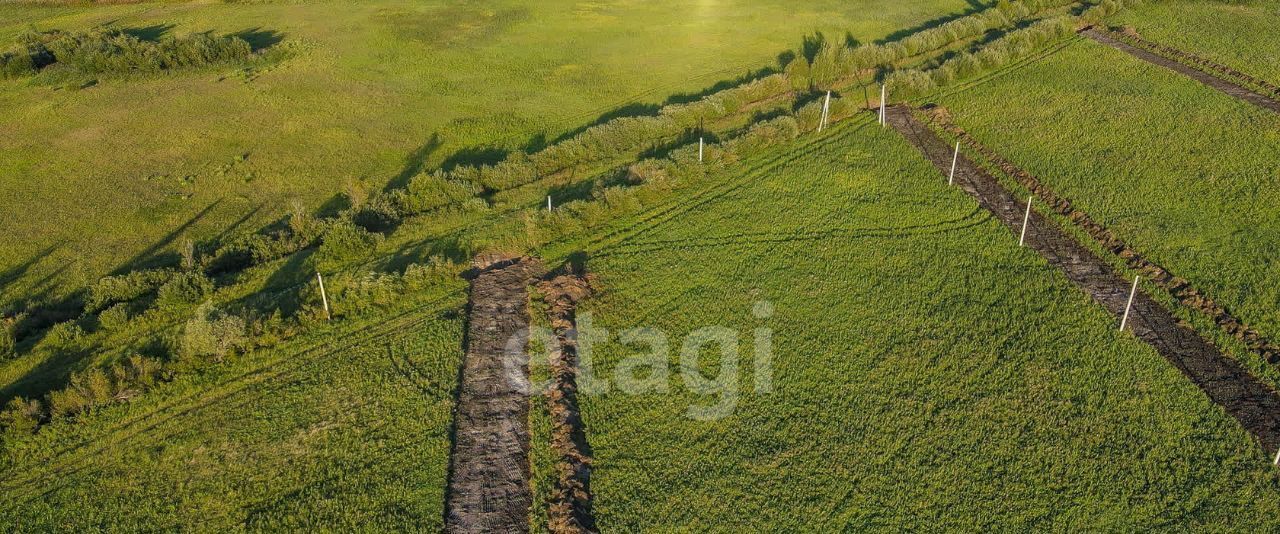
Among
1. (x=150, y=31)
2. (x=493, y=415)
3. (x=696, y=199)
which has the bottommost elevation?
(x=493, y=415)

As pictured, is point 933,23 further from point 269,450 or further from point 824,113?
point 269,450

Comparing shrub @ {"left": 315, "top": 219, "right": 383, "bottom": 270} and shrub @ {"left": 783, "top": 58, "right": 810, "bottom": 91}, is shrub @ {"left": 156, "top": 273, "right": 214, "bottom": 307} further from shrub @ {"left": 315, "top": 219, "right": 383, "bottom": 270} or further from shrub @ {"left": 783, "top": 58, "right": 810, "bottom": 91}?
shrub @ {"left": 783, "top": 58, "right": 810, "bottom": 91}

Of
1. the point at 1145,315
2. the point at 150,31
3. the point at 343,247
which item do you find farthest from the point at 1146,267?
the point at 150,31

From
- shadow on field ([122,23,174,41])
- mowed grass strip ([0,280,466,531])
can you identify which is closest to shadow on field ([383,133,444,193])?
mowed grass strip ([0,280,466,531])

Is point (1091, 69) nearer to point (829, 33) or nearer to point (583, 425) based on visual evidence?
point (829, 33)

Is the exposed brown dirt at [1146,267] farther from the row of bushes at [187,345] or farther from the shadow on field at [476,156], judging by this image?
the row of bushes at [187,345]

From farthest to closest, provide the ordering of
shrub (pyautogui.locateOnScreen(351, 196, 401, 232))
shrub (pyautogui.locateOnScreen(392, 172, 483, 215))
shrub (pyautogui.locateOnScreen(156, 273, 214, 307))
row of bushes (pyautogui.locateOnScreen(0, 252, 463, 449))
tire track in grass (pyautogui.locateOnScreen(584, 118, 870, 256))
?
1. shrub (pyautogui.locateOnScreen(392, 172, 483, 215))
2. shrub (pyautogui.locateOnScreen(351, 196, 401, 232))
3. tire track in grass (pyautogui.locateOnScreen(584, 118, 870, 256))
4. shrub (pyautogui.locateOnScreen(156, 273, 214, 307))
5. row of bushes (pyautogui.locateOnScreen(0, 252, 463, 449))
